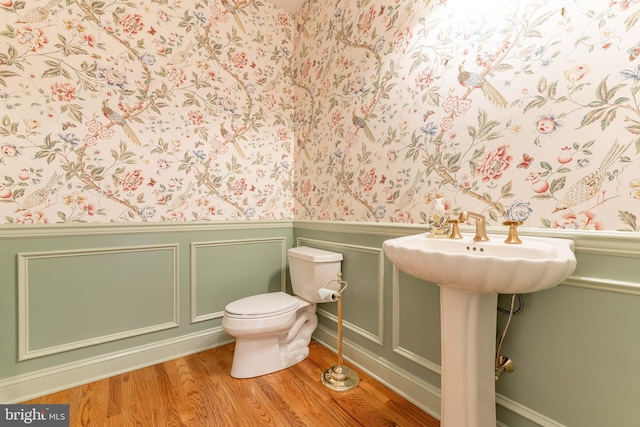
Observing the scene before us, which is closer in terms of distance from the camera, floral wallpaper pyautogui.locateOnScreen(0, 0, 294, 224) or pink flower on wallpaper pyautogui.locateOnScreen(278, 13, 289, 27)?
floral wallpaper pyautogui.locateOnScreen(0, 0, 294, 224)

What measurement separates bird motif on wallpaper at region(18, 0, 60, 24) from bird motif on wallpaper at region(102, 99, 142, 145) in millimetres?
451

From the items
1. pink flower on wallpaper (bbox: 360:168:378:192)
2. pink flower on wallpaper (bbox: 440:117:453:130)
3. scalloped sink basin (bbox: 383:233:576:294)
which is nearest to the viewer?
scalloped sink basin (bbox: 383:233:576:294)

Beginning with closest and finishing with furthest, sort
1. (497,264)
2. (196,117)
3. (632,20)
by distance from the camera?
1. (497,264)
2. (632,20)
3. (196,117)

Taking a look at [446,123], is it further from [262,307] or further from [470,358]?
[262,307]

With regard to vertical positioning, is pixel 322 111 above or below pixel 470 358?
above

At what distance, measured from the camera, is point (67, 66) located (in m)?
1.56

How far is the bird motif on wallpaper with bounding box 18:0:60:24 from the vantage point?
147 centimetres

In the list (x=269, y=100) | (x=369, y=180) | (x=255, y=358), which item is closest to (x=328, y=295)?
(x=255, y=358)

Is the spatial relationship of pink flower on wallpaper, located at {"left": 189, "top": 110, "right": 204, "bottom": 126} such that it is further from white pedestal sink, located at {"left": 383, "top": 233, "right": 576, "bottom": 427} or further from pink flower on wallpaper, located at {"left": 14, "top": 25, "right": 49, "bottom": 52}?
white pedestal sink, located at {"left": 383, "top": 233, "right": 576, "bottom": 427}

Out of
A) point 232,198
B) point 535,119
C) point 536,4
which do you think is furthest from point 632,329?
point 232,198

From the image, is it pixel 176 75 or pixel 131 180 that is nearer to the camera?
pixel 131 180

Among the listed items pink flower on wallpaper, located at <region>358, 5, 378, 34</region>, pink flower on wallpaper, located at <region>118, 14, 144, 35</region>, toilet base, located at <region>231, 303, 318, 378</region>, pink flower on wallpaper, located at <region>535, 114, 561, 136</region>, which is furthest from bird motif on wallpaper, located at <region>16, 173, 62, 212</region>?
pink flower on wallpaper, located at <region>535, 114, 561, 136</region>

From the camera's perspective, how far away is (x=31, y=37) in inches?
58.2

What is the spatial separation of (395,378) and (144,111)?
2141 mm
